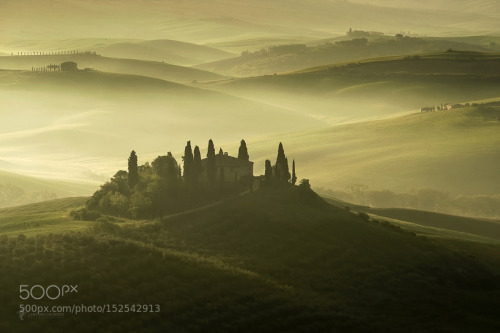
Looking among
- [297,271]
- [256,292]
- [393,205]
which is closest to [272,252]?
[297,271]

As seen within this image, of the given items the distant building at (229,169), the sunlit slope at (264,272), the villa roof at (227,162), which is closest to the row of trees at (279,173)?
the distant building at (229,169)

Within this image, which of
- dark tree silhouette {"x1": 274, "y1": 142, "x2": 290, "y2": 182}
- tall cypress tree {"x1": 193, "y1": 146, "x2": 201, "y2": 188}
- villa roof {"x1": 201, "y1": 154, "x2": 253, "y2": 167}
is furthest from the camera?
dark tree silhouette {"x1": 274, "y1": 142, "x2": 290, "y2": 182}
